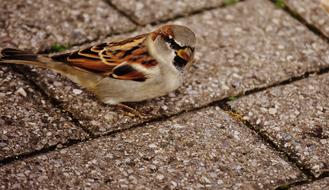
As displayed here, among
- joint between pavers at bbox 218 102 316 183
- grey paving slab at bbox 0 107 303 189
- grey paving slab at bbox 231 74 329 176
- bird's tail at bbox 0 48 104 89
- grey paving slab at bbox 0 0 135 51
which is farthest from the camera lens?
grey paving slab at bbox 0 0 135 51

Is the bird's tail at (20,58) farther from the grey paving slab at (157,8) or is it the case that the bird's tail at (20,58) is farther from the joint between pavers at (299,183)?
the joint between pavers at (299,183)

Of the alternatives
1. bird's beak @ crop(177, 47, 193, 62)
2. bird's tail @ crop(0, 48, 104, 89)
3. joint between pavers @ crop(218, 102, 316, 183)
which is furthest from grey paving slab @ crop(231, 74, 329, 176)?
bird's tail @ crop(0, 48, 104, 89)

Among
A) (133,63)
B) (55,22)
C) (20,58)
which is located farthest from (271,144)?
(55,22)

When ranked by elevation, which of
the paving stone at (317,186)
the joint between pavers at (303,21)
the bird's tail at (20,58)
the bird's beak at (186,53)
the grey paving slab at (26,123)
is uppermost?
the bird's beak at (186,53)

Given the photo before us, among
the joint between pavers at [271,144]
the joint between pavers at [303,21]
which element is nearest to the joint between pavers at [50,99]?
the joint between pavers at [271,144]

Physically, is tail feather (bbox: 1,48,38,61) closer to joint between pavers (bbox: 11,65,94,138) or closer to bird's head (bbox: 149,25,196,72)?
joint between pavers (bbox: 11,65,94,138)

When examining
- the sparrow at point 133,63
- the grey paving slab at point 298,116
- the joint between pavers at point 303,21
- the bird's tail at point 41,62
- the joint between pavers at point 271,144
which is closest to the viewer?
the joint between pavers at point 271,144

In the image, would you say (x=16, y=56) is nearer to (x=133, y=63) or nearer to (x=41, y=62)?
(x=41, y=62)
